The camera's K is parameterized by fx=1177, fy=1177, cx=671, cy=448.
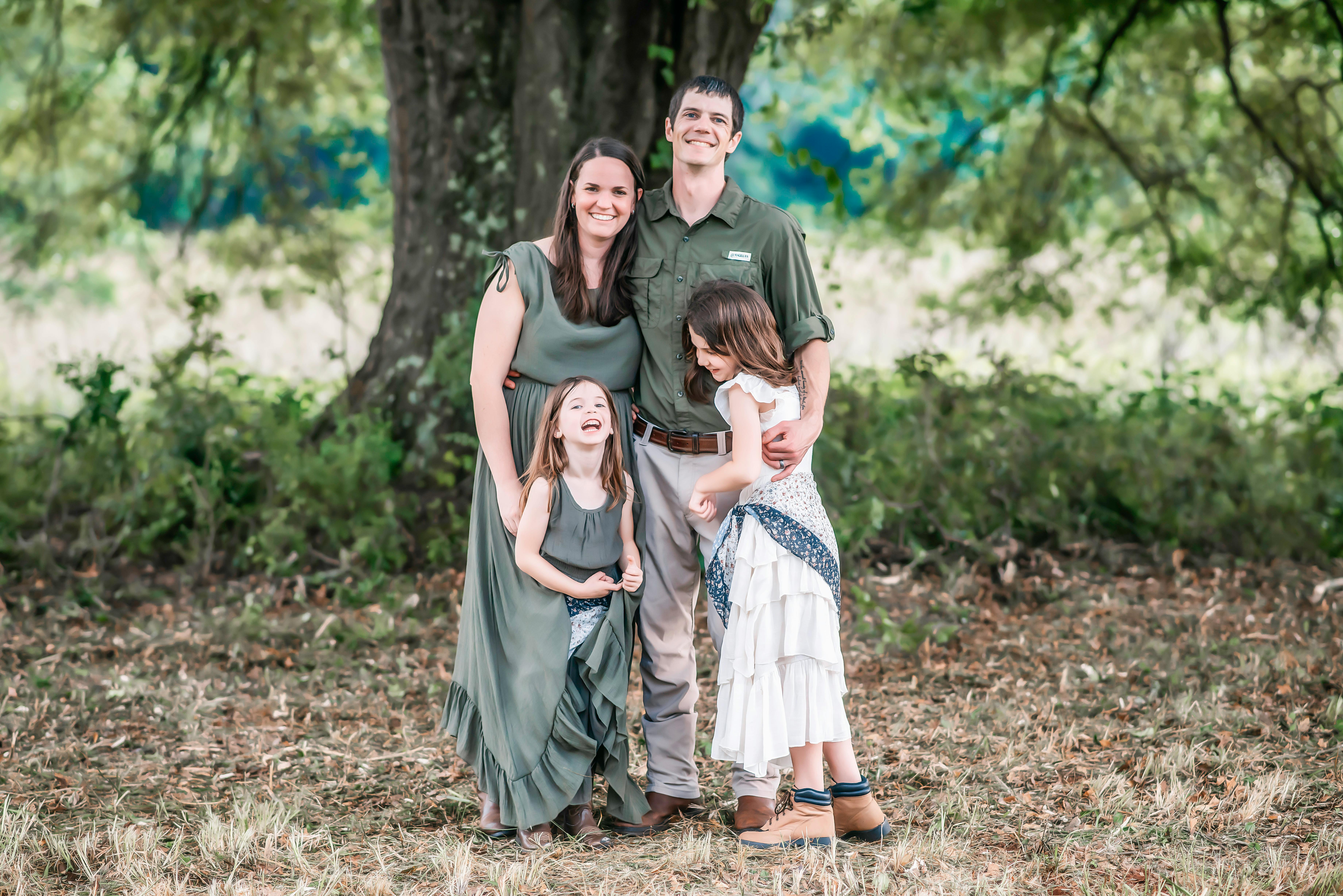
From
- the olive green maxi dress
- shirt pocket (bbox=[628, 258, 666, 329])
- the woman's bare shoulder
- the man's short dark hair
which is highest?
the man's short dark hair

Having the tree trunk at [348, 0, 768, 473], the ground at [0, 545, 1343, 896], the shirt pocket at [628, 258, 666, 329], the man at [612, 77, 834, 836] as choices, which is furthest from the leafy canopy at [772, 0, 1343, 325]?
the shirt pocket at [628, 258, 666, 329]

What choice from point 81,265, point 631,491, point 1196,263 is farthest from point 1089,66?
point 81,265

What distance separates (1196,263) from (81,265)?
14.0 meters

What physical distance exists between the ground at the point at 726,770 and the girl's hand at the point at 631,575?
71 cm

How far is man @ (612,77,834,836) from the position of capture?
331 centimetres

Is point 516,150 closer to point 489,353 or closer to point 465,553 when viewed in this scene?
point 465,553

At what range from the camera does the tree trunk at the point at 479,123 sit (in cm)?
599

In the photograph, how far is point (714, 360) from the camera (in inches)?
125

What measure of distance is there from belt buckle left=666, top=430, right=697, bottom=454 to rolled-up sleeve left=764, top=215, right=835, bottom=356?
0.36m

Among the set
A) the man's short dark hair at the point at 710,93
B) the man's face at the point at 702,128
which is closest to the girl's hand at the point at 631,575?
the man's face at the point at 702,128

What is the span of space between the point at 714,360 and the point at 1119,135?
26.7 feet

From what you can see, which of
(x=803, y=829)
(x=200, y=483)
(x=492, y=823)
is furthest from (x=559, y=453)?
(x=200, y=483)

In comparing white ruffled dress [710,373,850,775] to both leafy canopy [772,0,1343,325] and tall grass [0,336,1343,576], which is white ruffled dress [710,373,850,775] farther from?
leafy canopy [772,0,1343,325]

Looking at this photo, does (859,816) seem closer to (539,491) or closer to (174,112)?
(539,491)
